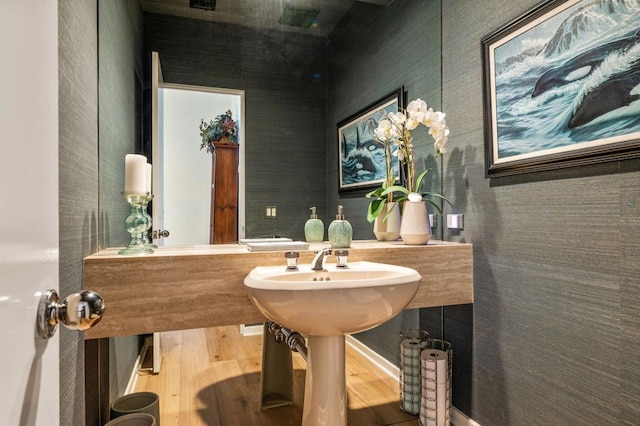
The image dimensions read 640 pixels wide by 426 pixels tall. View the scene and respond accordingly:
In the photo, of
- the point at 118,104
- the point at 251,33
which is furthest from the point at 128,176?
the point at 251,33

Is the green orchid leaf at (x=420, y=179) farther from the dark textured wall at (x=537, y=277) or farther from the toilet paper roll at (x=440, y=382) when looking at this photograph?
the toilet paper roll at (x=440, y=382)

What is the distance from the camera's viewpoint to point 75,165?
116 centimetres

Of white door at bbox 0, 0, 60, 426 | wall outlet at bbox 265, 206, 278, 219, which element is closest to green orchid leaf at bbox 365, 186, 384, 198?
wall outlet at bbox 265, 206, 278, 219

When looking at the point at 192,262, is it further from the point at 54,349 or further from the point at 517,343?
the point at 517,343

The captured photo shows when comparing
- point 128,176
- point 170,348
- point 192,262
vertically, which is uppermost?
point 128,176

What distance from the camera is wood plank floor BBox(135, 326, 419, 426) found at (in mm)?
1763

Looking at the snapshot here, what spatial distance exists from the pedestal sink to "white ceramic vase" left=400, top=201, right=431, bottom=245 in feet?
1.33

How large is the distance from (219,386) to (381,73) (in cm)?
182

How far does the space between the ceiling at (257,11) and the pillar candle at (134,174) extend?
71 cm

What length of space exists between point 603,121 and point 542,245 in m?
0.48

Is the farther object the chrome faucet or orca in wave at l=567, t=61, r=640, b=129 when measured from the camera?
the chrome faucet

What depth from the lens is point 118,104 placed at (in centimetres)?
157

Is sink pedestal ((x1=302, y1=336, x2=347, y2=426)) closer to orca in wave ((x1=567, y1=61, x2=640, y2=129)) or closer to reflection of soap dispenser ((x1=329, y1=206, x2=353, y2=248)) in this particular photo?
reflection of soap dispenser ((x1=329, y1=206, x2=353, y2=248))

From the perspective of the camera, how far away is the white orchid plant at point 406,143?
1.86 metres
